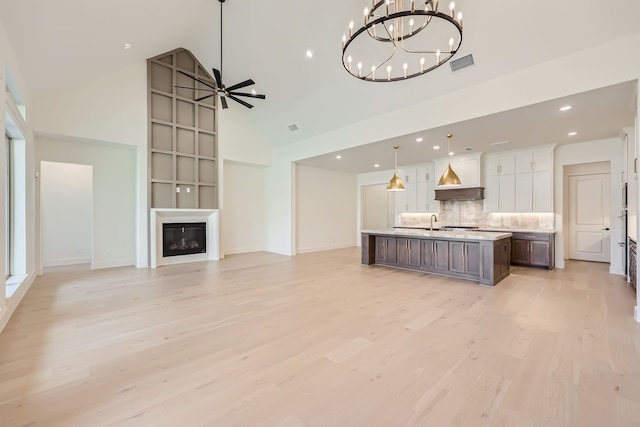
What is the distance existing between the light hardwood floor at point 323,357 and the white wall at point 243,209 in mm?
3903

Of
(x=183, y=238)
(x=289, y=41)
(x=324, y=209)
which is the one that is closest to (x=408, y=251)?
(x=324, y=209)

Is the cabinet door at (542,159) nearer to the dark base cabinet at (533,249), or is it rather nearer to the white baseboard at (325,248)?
the dark base cabinet at (533,249)

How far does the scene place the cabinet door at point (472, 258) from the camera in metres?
4.87

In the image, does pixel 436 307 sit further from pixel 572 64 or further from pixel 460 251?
pixel 572 64

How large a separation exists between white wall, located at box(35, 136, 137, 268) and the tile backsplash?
7.73m

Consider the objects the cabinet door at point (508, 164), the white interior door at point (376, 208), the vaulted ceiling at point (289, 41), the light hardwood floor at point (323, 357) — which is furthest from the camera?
the white interior door at point (376, 208)

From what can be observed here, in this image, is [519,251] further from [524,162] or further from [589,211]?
[589,211]

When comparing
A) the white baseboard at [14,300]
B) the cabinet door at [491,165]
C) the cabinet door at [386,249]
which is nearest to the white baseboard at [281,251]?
the cabinet door at [386,249]

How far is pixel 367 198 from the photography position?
11.1 metres

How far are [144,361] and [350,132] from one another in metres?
5.54

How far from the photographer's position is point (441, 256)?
533 centimetres

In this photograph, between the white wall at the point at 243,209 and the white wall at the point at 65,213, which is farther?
the white wall at the point at 243,209

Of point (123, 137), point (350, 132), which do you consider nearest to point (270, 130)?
point (350, 132)

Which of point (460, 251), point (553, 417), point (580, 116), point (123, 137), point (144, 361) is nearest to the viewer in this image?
point (553, 417)
